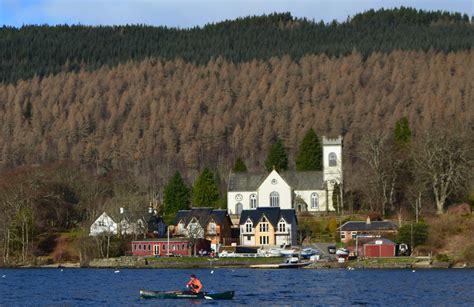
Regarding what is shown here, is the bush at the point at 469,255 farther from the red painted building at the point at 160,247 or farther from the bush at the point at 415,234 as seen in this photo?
the red painted building at the point at 160,247

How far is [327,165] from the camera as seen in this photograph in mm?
131500

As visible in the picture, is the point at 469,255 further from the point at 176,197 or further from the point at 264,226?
the point at 176,197

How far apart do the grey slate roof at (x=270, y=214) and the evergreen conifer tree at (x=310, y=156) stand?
1531cm

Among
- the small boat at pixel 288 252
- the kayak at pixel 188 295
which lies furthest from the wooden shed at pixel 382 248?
the kayak at pixel 188 295

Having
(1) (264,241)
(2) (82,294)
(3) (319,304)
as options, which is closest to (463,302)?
(3) (319,304)

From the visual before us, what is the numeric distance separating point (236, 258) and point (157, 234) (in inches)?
699

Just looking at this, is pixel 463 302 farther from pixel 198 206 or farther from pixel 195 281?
pixel 198 206

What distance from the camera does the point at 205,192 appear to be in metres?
133

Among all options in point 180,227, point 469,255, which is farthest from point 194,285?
point 180,227

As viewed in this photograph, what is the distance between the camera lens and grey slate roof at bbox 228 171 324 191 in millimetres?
131375

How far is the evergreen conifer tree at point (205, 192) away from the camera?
132 m

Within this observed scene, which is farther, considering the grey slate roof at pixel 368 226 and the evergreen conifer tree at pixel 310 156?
the evergreen conifer tree at pixel 310 156

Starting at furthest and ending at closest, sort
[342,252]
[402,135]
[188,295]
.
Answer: [402,135]
[342,252]
[188,295]

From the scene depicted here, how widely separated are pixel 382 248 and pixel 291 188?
25808 millimetres
